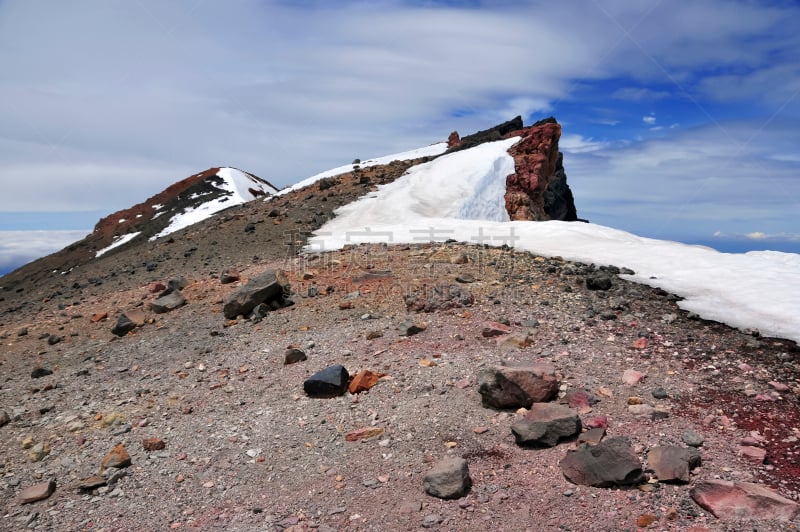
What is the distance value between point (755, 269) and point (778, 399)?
5.52 meters

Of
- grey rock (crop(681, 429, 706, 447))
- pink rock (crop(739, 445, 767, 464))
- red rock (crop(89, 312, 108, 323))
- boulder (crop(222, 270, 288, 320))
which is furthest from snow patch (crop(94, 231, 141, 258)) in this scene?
pink rock (crop(739, 445, 767, 464))

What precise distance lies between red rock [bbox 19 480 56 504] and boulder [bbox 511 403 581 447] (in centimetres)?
524

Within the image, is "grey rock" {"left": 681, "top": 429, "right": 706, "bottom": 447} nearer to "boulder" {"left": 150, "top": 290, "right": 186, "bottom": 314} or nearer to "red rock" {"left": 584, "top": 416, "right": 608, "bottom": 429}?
"red rock" {"left": 584, "top": 416, "right": 608, "bottom": 429}

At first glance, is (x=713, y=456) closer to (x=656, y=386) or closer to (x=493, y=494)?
(x=656, y=386)

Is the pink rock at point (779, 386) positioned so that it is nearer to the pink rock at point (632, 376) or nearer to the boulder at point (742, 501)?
the pink rock at point (632, 376)

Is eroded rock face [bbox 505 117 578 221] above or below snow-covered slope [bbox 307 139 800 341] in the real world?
above

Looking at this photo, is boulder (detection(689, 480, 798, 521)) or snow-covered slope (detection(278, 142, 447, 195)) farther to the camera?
snow-covered slope (detection(278, 142, 447, 195))

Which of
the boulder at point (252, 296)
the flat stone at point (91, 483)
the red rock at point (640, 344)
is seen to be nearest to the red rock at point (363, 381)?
the flat stone at point (91, 483)

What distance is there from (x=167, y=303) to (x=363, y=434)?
8.02 m

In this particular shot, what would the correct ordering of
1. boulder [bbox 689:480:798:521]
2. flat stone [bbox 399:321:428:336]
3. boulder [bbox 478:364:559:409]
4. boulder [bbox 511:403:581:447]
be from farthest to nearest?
flat stone [bbox 399:321:428:336] → boulder [bbox 478:364:559:409] → boulder [bbox 511:403:581:447] → boulder [bbox 689:480:798:521]

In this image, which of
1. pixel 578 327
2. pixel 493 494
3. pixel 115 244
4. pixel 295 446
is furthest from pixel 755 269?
pixel 115 244

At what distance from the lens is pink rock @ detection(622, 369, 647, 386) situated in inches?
264

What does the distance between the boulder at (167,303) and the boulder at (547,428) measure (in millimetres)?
9305

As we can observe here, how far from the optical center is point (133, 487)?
5699mm
